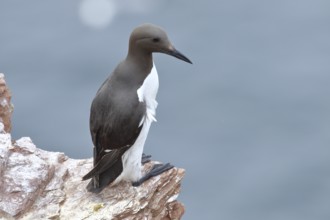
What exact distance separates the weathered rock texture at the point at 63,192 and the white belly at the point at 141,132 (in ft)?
0.49

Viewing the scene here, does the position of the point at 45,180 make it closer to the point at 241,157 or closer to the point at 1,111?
the point at 1,111

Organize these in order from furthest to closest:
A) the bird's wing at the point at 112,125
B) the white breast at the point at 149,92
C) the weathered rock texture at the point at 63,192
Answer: the white breast at the point at 149,92, the bird's wing at the point at 112,125, the weathered rock texture at the point at 63,192

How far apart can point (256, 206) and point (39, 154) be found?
1816cm

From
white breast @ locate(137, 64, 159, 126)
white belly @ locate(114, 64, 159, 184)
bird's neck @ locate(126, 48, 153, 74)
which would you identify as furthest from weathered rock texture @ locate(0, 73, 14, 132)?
white breast @ locate(137, 64, 159, 126)

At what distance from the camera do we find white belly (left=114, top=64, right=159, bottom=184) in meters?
12.9

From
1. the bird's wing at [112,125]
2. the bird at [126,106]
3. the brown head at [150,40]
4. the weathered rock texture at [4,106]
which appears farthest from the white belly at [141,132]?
the weathered rock texture at [4,106]

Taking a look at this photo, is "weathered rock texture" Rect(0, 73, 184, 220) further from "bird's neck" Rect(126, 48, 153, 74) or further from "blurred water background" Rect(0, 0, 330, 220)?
"blurred water background" Rect(0, 0, 330, 220)

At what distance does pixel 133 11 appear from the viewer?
4028cm

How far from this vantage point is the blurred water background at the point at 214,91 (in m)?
31.4

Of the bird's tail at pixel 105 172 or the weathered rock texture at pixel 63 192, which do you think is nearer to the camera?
the weathered rock texture at pixel 63 192

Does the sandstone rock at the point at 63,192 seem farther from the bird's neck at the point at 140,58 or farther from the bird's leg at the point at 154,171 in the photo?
the bird's neck at the point at 140,58

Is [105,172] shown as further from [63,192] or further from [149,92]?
[149,92]

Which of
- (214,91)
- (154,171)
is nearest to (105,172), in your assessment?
(154,171)

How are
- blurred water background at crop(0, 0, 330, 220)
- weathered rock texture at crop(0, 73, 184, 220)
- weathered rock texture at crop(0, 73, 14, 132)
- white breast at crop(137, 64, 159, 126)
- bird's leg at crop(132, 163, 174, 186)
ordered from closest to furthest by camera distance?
weathered rock texture at crop(0, 73, 184, 220)
white breast at crop(137, 64, 159, 126)
bird's leg at crop(132, 163, 174, 186)
weathered rock texture at crop(0, 73, 14, 132)
blurred water background at crop(0, 0, 330, 220)
